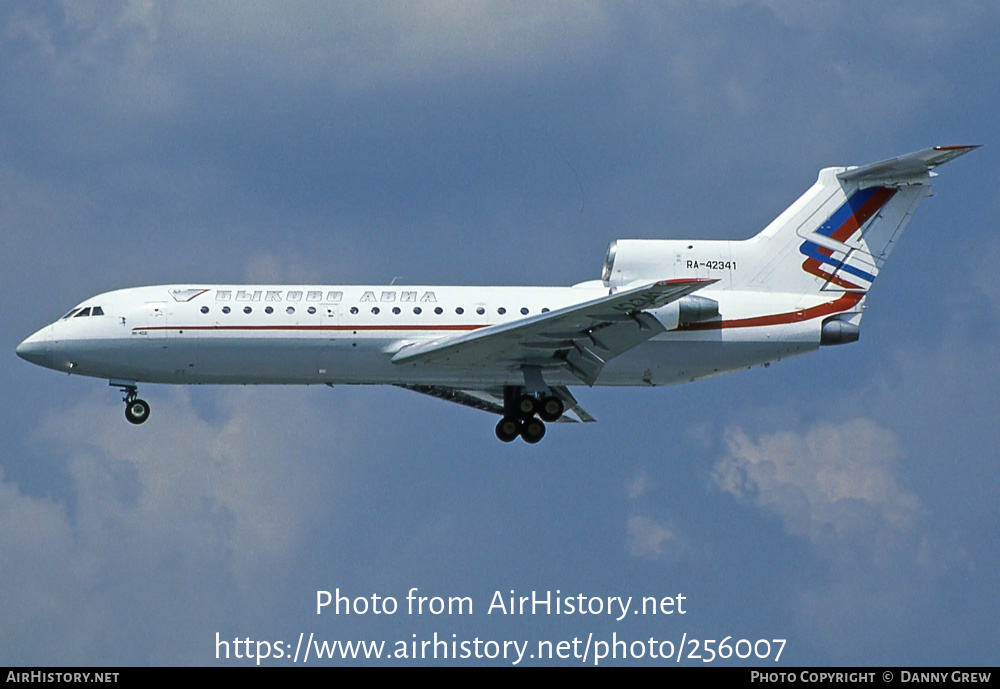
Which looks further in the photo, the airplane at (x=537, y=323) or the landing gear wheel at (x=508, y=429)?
the landing gear wheel at (x=508, y=429)

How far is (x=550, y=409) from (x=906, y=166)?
12.0 metres

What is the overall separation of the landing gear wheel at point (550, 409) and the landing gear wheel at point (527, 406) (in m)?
0.19

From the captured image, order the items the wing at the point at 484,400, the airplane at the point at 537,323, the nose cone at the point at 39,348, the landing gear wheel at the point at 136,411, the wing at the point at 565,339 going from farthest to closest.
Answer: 1. the wing at the point at 484,400
2. the landing gear wheel at the point at 136,411
3. the nose cone at the point at 39,348
4. the airplane at the point at 537,323
5. the wing at the point at 565,339

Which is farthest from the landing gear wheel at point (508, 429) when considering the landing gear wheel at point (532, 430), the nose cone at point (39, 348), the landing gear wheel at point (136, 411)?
the nose cone at point (39, 348)

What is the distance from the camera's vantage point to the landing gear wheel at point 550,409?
152 ft

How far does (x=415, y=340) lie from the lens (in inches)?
1747

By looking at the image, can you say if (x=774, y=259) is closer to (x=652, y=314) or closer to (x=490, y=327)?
(x=652, y=314)

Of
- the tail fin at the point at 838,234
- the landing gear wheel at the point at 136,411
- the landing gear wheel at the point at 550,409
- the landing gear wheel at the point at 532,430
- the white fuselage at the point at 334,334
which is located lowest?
the landing gear wheel at the point at 532,430

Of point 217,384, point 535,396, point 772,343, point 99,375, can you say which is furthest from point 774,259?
point 99,375

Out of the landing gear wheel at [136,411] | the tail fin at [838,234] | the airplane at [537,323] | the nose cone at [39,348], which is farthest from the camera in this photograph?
the tail fin at [838,234]

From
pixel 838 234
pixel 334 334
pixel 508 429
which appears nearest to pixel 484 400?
pixel 508 429

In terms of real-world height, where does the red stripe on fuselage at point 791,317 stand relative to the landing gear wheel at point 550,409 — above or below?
above

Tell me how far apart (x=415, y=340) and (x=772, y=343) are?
981cm

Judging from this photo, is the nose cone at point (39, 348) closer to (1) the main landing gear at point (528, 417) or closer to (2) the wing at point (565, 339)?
(2) the wing at point (565, 339)
